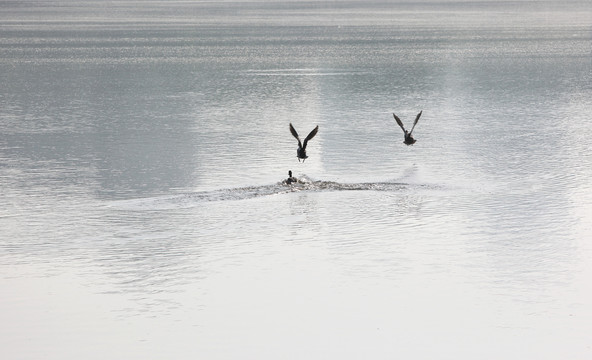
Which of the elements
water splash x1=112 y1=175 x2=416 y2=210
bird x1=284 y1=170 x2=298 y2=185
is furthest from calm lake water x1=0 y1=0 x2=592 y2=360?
bird x1=284 y1=170 x2=298 y2=185

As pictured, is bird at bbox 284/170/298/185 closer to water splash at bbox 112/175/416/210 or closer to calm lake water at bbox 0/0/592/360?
water splash at bbox 112/175/416/210

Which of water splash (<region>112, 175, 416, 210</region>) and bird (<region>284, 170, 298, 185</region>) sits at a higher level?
bird (<region>284, 170, 298, 185</region>)

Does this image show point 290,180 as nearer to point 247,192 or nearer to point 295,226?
point 247,192

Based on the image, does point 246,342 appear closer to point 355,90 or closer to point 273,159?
point 273,159

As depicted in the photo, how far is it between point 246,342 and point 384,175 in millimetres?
11766

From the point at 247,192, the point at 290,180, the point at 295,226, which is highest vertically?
the point at 290,180

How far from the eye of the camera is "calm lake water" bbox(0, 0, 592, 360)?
48.4 ft

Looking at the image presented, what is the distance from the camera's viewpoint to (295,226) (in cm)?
2072

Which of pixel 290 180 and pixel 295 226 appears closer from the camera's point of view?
pixel 295 226

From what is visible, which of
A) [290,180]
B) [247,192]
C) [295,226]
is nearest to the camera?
[295,226]

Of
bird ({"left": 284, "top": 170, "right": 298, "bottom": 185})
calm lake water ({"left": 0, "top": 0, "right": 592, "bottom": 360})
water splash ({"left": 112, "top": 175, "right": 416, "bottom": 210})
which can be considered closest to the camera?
calm lake water ({"left": 0, "top": 0, "right": 592, "bottom": 360})

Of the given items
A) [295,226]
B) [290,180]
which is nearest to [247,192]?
[290,180]

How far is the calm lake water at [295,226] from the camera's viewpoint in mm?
14758

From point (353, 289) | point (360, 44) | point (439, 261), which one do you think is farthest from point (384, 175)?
point (360, 44)
